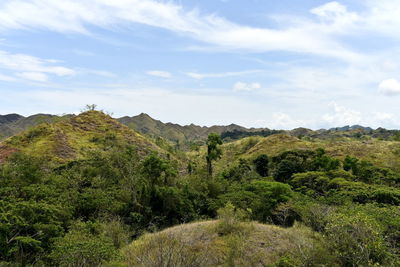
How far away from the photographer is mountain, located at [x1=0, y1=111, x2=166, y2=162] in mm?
81375

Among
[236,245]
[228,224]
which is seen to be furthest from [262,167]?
[236,245]

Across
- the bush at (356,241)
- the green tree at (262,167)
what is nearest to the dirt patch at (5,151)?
the green tree at (262,167)

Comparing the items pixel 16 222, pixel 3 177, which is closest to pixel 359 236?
pixel 16 222

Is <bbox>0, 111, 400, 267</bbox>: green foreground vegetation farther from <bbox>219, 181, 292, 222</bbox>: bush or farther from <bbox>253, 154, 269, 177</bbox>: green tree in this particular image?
<bbox>253, 154, 269, 177</bbox>: green tree

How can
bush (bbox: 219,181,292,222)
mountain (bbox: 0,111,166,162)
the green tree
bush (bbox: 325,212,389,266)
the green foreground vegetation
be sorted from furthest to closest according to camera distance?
mountain (bbox: 0,111,166,162) → the green tree → bush (bbox: 219,181,292,222) → the green foreground vegetation → bush (bbox: 325,212,389,266)

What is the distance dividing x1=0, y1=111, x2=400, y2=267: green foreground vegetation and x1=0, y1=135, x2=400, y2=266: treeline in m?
0.12

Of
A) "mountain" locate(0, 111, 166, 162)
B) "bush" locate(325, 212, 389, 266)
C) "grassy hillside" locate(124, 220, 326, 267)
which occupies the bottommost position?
"grassy hillside" locate(124, 220, 326, 267)

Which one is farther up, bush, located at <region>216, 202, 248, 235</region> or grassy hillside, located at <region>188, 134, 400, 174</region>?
grassy hillside, located at <region>188, 134, 400, 174</region>

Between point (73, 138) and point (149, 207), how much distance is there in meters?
67.9

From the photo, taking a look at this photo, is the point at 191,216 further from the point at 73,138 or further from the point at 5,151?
the point at 73,138

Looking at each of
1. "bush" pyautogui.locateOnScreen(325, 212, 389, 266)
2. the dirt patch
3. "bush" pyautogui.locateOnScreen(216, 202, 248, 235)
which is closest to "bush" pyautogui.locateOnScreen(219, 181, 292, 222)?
"bush" pyautogui.locateOnScreen(216, 202, 248, 235)

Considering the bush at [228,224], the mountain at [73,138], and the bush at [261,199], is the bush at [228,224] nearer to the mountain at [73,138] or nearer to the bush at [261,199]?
the bush at [261,199]

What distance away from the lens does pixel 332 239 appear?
779 inches

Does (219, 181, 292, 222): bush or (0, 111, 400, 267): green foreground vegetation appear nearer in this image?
(0, 111, 400, 267): green foreground vegetation
